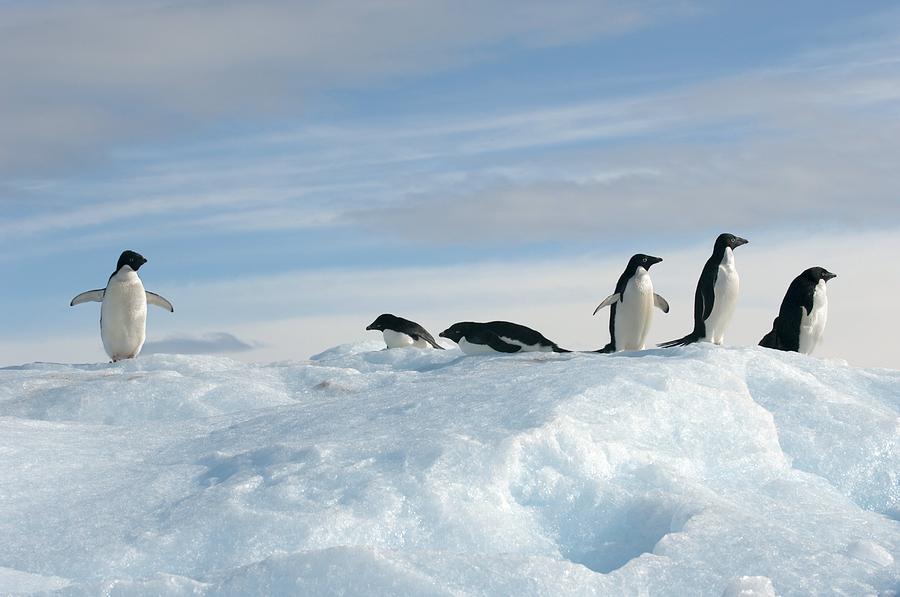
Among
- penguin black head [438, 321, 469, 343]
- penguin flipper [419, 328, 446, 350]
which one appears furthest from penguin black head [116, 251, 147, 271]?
penguin black head [438, 321, 469, 343]

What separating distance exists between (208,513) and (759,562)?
211 cm

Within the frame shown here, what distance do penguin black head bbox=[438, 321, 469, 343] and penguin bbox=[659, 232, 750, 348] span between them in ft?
7.19

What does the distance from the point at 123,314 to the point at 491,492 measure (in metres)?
8.10

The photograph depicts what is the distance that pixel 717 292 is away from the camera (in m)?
10.8

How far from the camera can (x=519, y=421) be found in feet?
16.4

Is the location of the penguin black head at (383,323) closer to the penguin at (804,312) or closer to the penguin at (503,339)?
the penguin at (503,339)

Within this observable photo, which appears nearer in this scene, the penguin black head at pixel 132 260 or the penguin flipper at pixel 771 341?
the penguin flipper at pixel 771 341

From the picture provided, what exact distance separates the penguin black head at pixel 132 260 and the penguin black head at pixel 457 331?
3.65 m

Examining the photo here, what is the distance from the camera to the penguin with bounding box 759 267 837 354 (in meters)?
11.0

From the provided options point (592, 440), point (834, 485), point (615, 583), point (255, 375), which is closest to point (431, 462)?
point (592, 440)

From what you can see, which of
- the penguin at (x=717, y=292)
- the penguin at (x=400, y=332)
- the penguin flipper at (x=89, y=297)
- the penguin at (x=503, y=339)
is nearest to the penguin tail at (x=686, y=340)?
the penguin at (x=717, y=292)

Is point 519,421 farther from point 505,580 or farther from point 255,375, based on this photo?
point 255,375

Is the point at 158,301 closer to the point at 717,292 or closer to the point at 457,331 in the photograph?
the point at 457,331

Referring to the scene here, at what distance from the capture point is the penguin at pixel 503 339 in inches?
386
